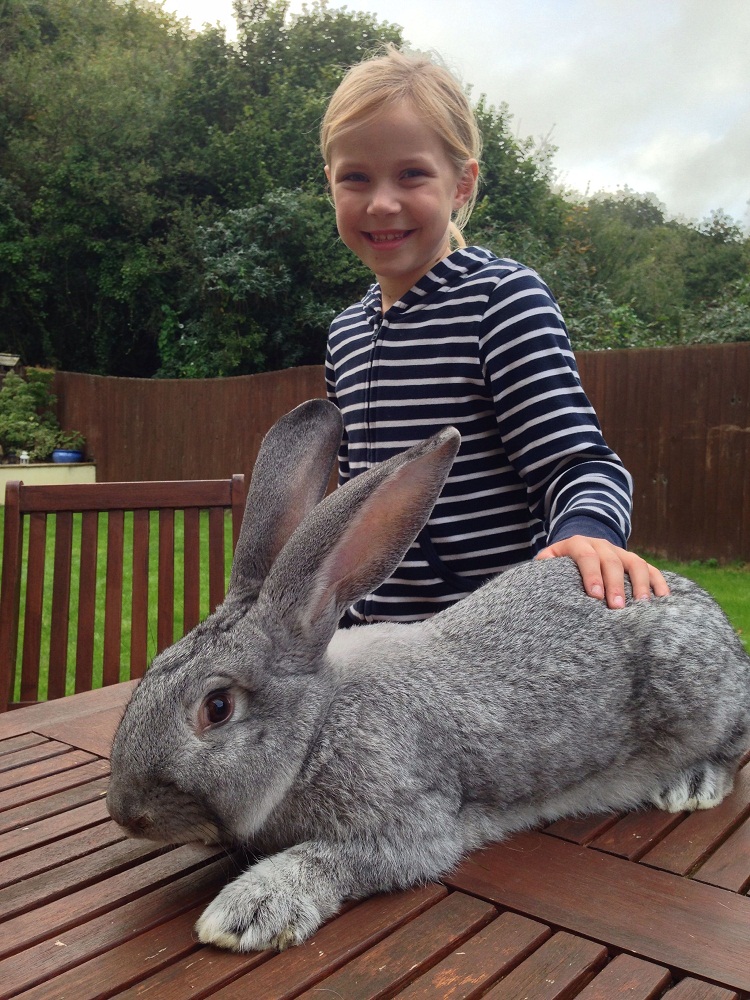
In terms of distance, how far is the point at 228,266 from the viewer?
45.8ft

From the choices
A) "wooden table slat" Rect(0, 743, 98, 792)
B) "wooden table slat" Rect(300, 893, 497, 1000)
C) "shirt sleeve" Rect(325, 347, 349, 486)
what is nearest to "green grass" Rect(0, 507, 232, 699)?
"shirt sleeve" Rect(325, 347, 349, 486)

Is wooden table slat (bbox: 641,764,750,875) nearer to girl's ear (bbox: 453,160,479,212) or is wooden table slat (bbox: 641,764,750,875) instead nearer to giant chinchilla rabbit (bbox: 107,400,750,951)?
giant chinchilla rabbit (bbox: 107,400,750,951)

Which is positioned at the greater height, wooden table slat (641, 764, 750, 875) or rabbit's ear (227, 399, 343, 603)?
rabbit's ear (227, 399, 343, 603)

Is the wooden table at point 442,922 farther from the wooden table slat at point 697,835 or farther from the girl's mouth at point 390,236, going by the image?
the girl's mouth at point 390,236

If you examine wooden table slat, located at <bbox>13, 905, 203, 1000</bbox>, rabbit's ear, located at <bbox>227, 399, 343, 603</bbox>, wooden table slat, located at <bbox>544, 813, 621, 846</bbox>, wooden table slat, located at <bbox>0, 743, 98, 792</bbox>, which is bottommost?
wooden table slat, located at <bbox>13, 905, 203, 1000</bbox>

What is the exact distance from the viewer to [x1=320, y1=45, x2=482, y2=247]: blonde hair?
204 cm

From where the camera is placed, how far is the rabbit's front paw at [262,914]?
1.17 metres

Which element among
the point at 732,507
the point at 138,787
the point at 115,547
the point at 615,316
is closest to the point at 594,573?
the point at 138,787

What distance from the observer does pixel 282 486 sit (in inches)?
65.7

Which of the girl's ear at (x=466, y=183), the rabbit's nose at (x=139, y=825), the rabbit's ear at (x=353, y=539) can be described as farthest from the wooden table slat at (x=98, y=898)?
the girl's ear at (x=466, y=183)

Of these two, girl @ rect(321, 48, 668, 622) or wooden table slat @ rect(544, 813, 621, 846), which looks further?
girl @ rect(321, 48, 668, 622)

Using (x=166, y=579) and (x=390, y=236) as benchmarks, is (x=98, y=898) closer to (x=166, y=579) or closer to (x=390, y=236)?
(x=390, y=236)

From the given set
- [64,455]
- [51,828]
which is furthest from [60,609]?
[64,455]

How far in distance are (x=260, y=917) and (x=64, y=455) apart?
1358 cm
